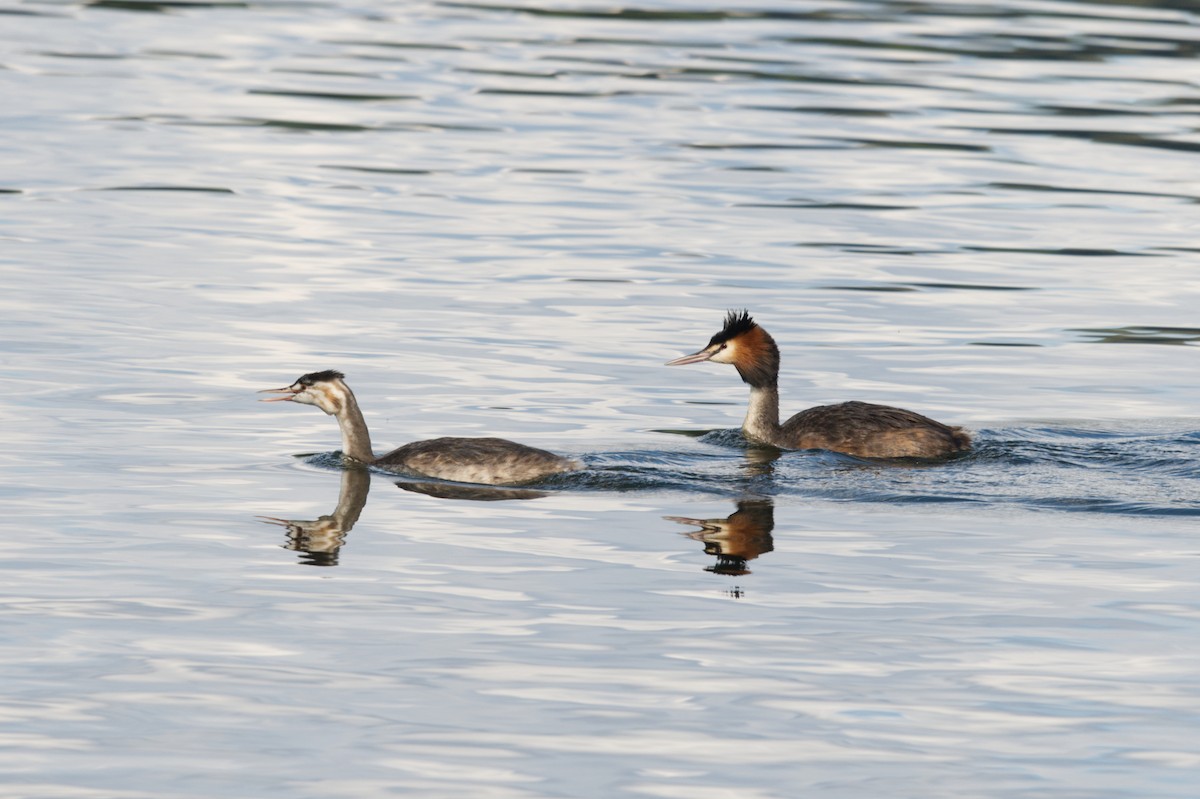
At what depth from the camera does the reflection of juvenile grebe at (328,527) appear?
1252 centimetres

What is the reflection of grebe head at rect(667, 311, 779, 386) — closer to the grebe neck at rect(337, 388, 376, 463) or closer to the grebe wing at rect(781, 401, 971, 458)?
the grebe wing at rect(781, 401, 971, 458)

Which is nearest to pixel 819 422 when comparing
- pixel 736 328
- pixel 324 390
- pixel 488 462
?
pixel 736 328

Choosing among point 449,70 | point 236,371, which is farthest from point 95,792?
point 449,70

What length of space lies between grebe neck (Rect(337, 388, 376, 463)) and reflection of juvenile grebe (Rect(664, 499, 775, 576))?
2.55 meters

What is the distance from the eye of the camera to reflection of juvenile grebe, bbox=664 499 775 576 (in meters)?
12.5

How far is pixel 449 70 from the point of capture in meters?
42.3

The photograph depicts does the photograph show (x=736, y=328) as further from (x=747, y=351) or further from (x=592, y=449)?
(x=592, y=449)

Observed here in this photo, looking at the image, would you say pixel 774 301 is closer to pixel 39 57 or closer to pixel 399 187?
pixel 399 187

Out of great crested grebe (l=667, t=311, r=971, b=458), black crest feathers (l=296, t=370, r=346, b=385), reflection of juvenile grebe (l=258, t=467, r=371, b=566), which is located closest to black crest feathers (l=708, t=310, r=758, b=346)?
great crested grebe (l=667, t=311, r=971, b=458)

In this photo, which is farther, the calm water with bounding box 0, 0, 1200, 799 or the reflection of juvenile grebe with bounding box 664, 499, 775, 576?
the reflection of juvenile grebe with bounding box 664, 499, 775, 576

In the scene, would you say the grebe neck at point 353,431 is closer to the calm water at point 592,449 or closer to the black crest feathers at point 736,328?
the calm water at point 592,449

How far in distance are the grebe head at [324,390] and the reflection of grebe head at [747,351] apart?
276cm

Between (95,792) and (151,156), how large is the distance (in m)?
23.3

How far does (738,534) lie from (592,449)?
2.51 m
